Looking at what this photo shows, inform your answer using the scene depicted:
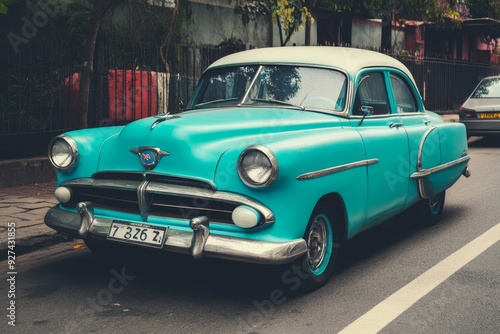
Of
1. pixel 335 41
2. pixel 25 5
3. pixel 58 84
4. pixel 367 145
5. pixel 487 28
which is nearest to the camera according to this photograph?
pixel 367 145

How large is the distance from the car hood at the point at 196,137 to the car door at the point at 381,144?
463 millimetres

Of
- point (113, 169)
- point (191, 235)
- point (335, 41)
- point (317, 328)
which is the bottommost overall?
point (317, 328)

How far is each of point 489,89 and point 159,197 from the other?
1243 cm

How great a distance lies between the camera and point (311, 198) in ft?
15.4

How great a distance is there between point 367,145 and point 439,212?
2.26m

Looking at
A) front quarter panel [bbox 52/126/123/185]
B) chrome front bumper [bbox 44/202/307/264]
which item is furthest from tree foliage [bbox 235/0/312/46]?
chrome front bumper [bbox 44/202/307/264]

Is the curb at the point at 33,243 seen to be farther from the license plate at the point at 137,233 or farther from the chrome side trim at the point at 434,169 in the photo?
the chrome side trim at the point at 434,169

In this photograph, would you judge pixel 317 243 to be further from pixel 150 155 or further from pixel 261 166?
pixel 150 155

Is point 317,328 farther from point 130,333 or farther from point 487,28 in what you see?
point 487,28

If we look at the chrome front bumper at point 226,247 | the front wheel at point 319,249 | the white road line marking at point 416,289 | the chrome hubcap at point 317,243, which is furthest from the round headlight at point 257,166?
the white road line marking at point 416,289

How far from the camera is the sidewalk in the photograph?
6172mm

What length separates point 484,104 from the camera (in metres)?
15.3

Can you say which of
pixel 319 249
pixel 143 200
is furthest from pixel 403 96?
pixel 143 200

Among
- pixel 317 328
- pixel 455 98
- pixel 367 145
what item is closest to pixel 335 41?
pixel 455 98
